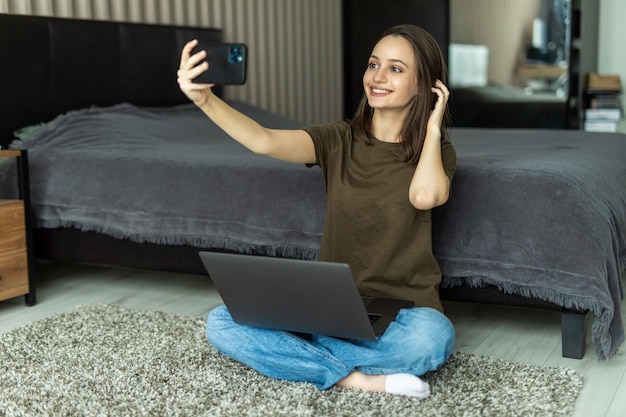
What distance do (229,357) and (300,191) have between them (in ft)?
1.83

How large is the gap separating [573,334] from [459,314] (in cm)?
46

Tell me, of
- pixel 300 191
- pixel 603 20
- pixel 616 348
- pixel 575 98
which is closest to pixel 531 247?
pixel 616 348

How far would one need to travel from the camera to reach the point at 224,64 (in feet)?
4.73

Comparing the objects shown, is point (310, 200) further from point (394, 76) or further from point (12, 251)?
point (12, 251)

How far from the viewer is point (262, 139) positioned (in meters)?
1.58

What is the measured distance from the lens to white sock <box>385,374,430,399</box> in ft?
5.04

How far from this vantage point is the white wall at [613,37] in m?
4.86

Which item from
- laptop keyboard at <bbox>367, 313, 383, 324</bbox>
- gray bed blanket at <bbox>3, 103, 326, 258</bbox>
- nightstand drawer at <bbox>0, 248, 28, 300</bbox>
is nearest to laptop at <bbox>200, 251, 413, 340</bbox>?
laptop keyboard at <bbox>367, 313, 383, 324</bbox>

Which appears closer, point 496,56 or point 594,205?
point 594,205

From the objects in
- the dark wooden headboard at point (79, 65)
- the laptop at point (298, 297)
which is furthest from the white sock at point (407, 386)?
the dark wooden headboard at point (79, 65)

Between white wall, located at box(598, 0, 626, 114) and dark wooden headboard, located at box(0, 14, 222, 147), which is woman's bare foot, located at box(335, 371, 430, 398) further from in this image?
white wall, located at box(598, 0, 626, 114)

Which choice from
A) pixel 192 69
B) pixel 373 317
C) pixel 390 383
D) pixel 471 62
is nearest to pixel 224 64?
pixel 192 69

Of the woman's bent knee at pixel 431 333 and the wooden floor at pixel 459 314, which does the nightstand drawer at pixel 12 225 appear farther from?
the woman's bent knee at pixel 431 333

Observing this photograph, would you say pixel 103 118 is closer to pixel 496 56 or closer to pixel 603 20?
pixel 496 56
